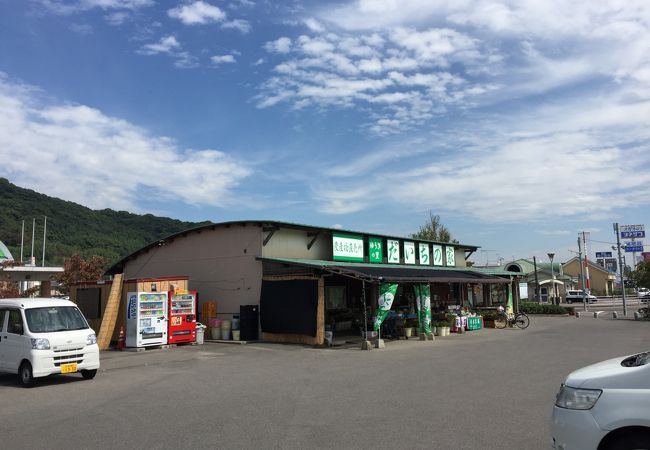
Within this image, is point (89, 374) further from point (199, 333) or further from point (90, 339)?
point (199, 333)

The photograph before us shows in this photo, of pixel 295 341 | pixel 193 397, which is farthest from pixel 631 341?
pixel 193 397

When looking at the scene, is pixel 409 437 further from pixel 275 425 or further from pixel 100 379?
pixel 100 379

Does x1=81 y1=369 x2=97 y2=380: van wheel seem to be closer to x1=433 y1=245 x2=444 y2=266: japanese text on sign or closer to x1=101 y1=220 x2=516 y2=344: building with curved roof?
x1=101 y1=220 x2=516 y2=344: building with curved roof

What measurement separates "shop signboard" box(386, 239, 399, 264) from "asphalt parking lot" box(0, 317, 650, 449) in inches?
428

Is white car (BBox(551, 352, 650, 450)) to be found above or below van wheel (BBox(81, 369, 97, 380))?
above

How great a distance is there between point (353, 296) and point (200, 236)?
8150 mm

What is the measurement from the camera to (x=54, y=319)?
11.6m

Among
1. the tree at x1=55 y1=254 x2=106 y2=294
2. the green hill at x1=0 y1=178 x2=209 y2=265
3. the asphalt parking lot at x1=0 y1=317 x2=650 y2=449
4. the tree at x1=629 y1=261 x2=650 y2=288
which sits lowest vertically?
the asphalt parking lot at x1=0 y1=317 x2=650 y2=449

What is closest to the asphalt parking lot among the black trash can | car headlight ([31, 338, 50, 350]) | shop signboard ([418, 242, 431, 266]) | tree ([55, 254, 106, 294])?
car headlight ([31, 338, 50, 350])

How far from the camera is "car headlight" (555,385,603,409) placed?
13.7 feet

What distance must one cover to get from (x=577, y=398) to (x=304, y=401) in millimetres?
5334

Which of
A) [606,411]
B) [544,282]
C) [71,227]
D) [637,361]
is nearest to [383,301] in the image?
[637,361]

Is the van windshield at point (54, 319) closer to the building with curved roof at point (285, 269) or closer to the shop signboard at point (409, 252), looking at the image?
the building with curved roof at point (285, 269)

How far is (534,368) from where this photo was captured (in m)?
11.9
